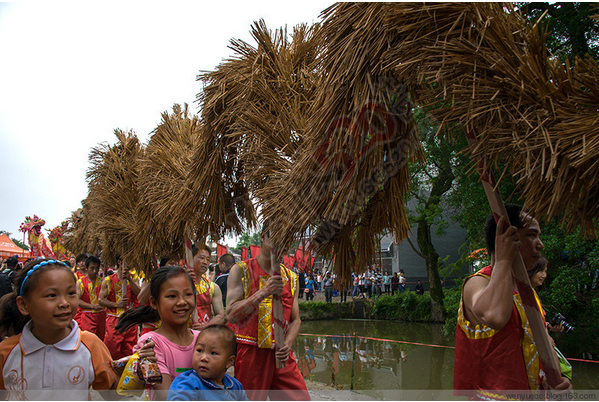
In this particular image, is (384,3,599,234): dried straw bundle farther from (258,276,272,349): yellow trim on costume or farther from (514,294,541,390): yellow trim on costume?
(258,276,272,349): yellow trim on costume

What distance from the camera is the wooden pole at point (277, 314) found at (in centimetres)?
291

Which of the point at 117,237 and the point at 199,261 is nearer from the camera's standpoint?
the point at 199,261

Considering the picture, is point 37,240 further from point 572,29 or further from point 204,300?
point 572,29

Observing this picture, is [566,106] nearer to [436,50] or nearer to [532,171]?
[532,171]

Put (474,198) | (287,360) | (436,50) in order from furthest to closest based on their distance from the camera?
(474,198)
(287,360)
(436,50)

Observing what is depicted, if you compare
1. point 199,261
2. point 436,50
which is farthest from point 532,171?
point 199,261

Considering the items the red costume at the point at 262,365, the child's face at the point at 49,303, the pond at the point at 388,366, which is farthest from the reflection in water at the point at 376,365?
A: the child's face at the point at 49,303

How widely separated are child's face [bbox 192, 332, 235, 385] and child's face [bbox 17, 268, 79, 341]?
0.63 meters

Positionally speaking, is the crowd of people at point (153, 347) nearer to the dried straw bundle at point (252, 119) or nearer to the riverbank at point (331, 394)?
the dried straw bundle at point (252, 119)

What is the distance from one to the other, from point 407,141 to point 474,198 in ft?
22.3

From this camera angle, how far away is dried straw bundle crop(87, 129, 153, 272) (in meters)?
5.43

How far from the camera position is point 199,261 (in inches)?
181

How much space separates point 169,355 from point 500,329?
1.59 meters

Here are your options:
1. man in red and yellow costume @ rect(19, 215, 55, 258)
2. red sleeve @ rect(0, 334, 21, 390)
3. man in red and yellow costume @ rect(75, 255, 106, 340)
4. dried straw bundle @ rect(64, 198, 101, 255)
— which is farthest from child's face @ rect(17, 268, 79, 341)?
man in red and yellow costume @ rect(19, 215, 55, 258)
